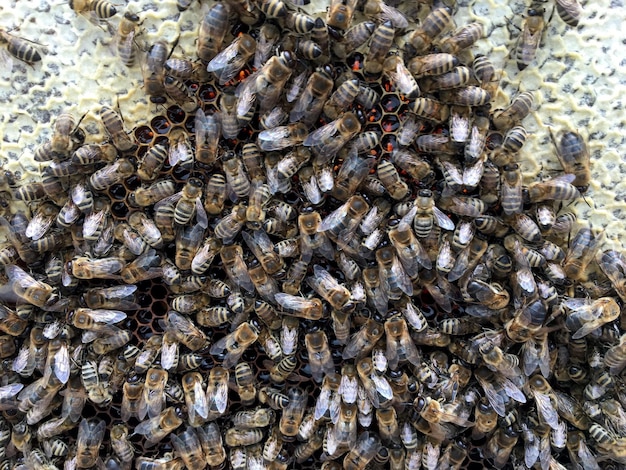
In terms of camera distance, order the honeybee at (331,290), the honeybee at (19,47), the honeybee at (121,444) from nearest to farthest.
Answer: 1. the honeybee at (331,290)
2. the honeybee at (19,47)
3. the honeybee at (121,444)

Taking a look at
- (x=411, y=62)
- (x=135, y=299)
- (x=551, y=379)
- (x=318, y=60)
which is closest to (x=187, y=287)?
(x=135, y=299)

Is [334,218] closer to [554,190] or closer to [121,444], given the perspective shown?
[554,190]

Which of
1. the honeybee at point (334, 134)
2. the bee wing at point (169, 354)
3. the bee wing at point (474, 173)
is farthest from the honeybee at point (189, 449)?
the bee wing at point (474, 173)

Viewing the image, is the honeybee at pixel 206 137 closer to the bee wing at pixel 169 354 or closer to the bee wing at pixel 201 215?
the bee wing at pixel 201 215

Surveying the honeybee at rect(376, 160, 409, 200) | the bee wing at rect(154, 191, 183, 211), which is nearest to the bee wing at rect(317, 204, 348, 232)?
the honeybee at rect(376, 160, 409, 200)

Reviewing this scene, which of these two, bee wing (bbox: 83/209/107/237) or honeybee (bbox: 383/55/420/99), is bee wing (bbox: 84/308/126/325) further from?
honeybee (bbox: 383/55/420/99)

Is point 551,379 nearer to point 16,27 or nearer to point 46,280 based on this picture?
point 46,280
